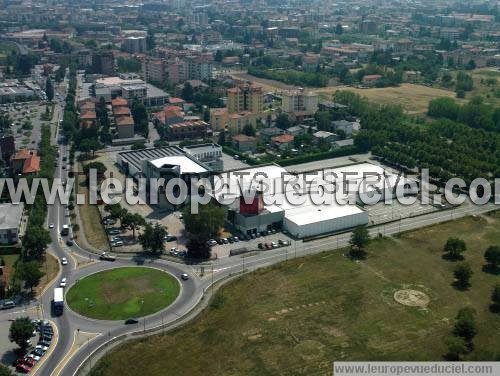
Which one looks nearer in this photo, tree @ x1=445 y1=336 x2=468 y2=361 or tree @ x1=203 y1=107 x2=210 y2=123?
tree @ x1=445 y1=336 x2=468 y2=361

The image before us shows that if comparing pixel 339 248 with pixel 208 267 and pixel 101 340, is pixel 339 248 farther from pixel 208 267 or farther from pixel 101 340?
pixel 101 340

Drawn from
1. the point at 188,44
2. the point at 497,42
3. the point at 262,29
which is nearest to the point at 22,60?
the point at 188,44

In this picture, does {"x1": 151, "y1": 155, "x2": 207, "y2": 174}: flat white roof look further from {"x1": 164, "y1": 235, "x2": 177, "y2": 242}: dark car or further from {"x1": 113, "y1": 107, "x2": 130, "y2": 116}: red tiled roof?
{"x1": 113, "y1": 107, "x2": 130, "y2": 116}: red tiled roof

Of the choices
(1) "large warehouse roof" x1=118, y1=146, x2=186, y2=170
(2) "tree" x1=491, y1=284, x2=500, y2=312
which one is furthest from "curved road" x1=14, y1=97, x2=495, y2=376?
(2) "tree" x1=491, y1=284, x2=500, y2=312

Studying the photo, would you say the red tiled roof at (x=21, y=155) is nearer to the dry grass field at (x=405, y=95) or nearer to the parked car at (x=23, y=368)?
the parked car at (x=23, y=368)

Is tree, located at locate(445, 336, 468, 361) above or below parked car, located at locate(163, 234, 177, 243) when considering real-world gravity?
above

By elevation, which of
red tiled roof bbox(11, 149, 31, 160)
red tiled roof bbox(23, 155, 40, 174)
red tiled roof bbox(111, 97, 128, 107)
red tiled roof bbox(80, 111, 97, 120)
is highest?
red tiled roof bbox(111, 97, 128, 107)
